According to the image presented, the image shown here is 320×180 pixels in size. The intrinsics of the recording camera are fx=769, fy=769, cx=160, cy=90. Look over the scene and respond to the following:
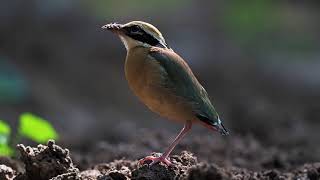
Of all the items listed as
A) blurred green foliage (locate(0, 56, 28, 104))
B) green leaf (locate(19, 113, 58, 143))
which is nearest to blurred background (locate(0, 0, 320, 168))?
blurred green foliage (locate(0, 56, 28, 104))

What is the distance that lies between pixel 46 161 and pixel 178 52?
10.8m

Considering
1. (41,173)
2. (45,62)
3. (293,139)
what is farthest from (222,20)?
(41,173)

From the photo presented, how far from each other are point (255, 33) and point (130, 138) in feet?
30.1

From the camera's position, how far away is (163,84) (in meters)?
5.30

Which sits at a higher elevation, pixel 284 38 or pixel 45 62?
pixel 284 38

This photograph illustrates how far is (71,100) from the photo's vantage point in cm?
1301

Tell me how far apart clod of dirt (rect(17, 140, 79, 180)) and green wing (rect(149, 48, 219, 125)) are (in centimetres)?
87

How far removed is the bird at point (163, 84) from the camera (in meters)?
5.29

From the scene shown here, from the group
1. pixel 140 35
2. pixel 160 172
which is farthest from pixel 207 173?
pixel 140 35

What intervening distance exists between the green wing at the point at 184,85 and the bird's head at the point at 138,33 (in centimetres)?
13

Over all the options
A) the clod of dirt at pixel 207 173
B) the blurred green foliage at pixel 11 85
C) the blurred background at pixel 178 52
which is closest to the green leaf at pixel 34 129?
the blurred background at pixel 178 52

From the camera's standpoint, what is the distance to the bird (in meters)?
5.29

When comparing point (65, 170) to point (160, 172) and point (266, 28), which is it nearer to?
point (160, 172)

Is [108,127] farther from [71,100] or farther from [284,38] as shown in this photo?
[284,38]
